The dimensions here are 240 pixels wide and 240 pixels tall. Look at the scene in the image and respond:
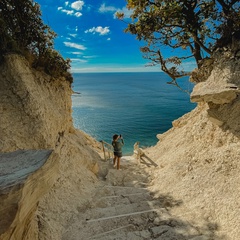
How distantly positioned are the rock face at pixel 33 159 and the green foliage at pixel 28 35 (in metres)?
0.61

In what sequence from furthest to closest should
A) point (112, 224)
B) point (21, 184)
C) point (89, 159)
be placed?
point (89, 159) < point (112, 224) < point (21, 184)

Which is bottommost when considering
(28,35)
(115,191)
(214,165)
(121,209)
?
(115,191)

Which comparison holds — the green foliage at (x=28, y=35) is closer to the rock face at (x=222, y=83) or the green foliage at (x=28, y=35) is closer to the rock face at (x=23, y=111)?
the rock face at (x=23, y=111)

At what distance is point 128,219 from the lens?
295 inches

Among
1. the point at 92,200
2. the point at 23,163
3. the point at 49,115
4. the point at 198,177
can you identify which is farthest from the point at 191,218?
the point at 49,115

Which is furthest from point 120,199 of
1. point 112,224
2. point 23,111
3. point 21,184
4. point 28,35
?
point 28,35

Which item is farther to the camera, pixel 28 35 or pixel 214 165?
pixel 28 35

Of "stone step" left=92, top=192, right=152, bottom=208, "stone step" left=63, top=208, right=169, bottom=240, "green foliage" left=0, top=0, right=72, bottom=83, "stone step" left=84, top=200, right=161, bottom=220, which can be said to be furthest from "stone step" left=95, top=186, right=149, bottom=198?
"green foliage" left=0, top=0, right=72, bottom=83

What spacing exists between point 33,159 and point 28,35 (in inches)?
361

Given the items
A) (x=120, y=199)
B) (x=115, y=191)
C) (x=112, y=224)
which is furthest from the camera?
(x=115, y=191)

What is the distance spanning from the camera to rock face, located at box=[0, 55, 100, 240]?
10.8 feet

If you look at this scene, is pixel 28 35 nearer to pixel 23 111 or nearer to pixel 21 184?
pixel 23 111

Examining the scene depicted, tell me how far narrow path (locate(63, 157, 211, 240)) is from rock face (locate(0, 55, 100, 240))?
642mm

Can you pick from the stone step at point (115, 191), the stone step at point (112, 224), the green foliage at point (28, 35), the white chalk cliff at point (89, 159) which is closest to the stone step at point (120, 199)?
the stone step at point (115, 191)
